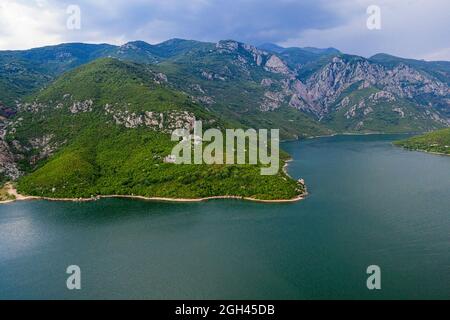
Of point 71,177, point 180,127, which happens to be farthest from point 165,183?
point 180,127
